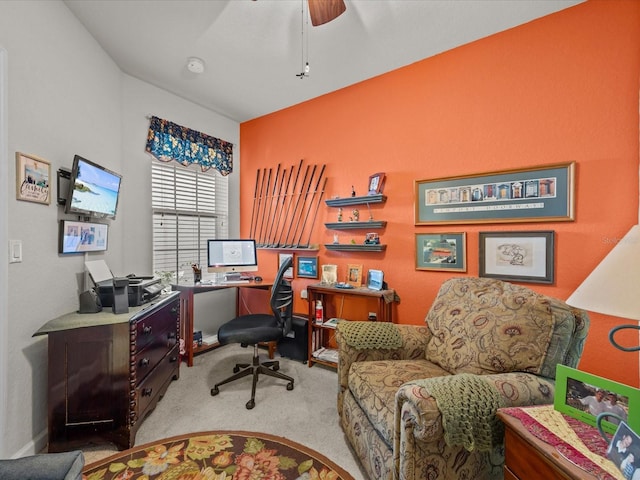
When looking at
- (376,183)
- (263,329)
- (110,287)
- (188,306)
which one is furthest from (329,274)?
(110,287)

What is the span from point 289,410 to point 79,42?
10.2 feet

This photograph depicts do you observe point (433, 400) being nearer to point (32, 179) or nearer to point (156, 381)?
point (156, 381)

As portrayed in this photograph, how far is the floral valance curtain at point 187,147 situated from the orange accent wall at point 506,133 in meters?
1.09

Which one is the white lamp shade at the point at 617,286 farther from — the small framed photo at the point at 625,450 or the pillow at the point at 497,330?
the pillow at the point at 497,330

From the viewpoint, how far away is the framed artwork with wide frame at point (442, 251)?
2.29 m

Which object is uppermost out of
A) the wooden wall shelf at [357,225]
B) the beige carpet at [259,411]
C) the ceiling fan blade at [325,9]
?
the ceiling fan blade at [325,9]

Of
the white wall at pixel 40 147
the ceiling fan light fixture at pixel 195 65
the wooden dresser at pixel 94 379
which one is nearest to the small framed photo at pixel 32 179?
the white wall at pixel 40 147

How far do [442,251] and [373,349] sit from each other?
107cm

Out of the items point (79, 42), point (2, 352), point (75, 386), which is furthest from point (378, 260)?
point (79, 42)

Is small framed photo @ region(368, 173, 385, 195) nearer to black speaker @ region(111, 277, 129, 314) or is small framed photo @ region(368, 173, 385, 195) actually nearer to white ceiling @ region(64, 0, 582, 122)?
white ceiling @ region(64, 0, 582, 122)

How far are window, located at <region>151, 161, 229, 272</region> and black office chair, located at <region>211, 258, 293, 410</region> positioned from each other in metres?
1.20

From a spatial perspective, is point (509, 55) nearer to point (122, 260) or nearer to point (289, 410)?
point (289, 410)

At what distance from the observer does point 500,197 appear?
213 cm

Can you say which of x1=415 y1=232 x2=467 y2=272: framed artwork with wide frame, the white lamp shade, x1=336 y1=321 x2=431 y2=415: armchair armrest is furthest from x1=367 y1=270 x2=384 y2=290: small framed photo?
the white lamp shade
